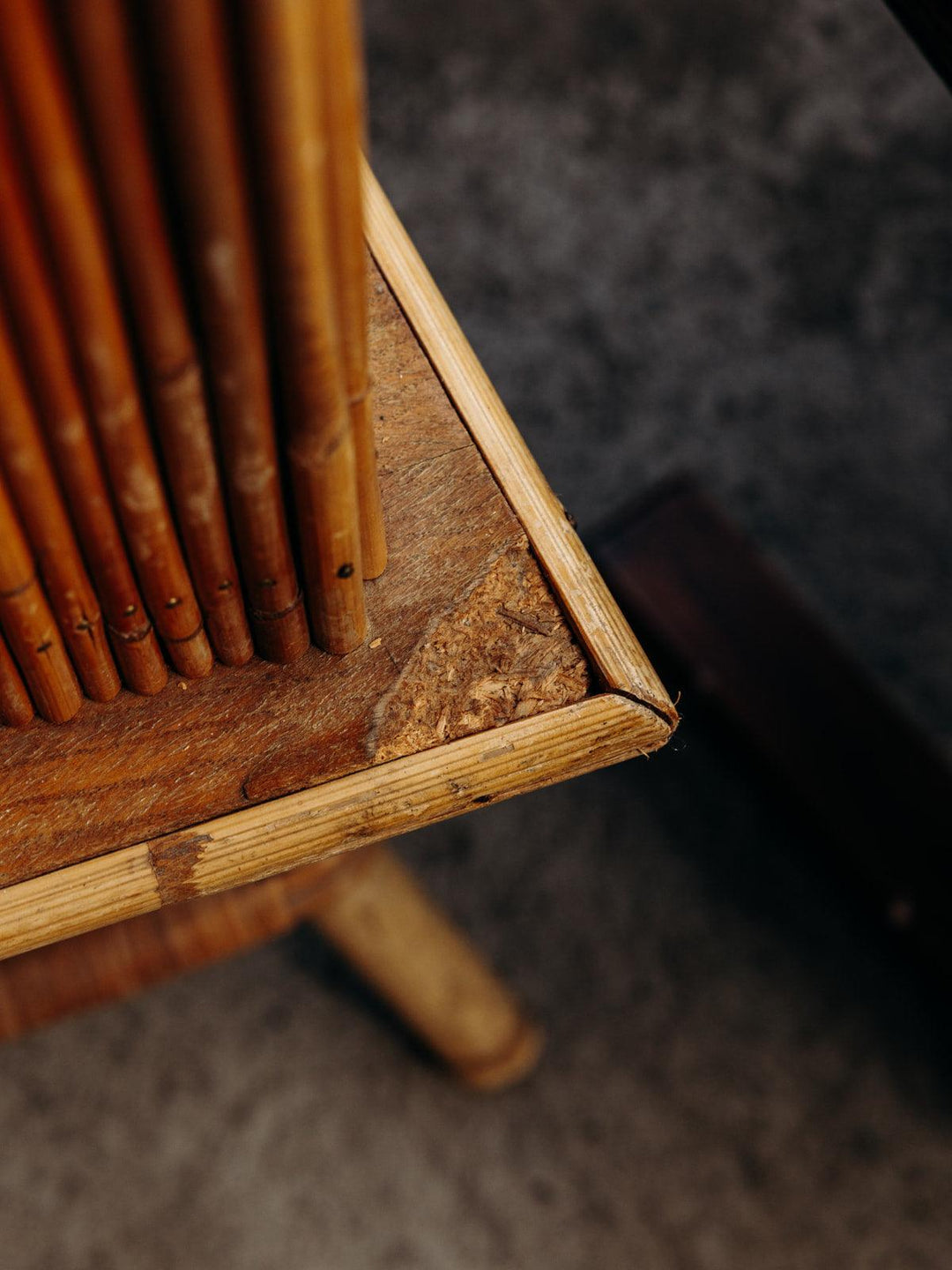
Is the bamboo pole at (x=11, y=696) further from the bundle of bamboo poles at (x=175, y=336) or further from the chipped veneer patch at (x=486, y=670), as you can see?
the chipped veneer patch at (x=486, y=670)

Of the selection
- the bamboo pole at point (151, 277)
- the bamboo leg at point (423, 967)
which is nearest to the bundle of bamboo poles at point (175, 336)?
the bamboo pole at point (151, 277)

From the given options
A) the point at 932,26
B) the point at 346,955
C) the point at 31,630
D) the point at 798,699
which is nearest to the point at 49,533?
the point at 31,630

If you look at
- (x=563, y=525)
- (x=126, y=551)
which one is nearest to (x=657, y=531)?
(x=563, y=525)

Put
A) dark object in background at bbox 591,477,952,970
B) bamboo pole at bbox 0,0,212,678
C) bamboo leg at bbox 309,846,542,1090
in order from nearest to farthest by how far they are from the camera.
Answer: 1. bamboo pole at bbox 0,0,212,678
2. bamboo leg at bbox 309,846,542,1090
3. dark object in background at bbox 591,477,952,970

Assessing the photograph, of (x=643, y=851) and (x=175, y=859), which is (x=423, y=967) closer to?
(x=643, y=851)

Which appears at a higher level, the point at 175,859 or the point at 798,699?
the point at 175,859

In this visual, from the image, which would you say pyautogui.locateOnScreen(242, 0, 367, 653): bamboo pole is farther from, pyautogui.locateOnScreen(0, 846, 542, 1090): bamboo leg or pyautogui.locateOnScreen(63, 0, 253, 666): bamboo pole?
pyautogui.locateOnScreen(0, 846, 542, 1090): bamboo leg

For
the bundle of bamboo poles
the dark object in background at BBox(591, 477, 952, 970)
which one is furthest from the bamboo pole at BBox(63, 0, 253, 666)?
the dark object in background at BBox(591, 477, 952, 970)
